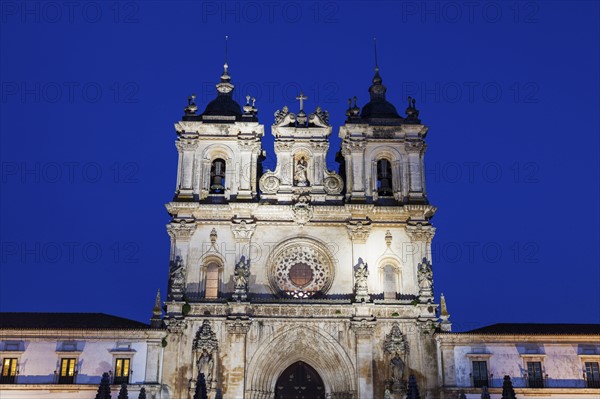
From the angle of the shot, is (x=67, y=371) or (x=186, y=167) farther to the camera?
(x=186, y=167)

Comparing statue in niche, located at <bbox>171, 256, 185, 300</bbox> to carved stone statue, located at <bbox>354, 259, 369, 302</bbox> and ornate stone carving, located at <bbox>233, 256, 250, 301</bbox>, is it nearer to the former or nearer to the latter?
ornate stone carving, located at <bbox>233, 256, 250, 301</bbox>

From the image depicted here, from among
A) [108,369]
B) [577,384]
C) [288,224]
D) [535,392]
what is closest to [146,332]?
[108,369]

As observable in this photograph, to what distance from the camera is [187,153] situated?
4156cm

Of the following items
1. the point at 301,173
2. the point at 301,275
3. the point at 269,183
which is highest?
the point at 301,173

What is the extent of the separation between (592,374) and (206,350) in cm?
2099

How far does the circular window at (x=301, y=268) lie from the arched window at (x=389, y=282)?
10.4ft

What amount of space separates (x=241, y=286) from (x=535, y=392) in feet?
55.3

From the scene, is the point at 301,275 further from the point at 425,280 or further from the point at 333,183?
the point at 425,280

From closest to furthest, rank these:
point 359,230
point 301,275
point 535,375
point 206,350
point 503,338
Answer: point 535,375
point 206,350
point 503,338
point 359,230
point 301,275

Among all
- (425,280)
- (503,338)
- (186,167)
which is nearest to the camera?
(503,338)

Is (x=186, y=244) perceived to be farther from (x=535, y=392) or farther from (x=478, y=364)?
(x=535, y=392)

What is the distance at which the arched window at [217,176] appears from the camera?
41875 millimetres

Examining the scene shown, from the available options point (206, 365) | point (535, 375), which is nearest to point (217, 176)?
point (206, 365)

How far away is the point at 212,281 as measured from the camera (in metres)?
39.3
